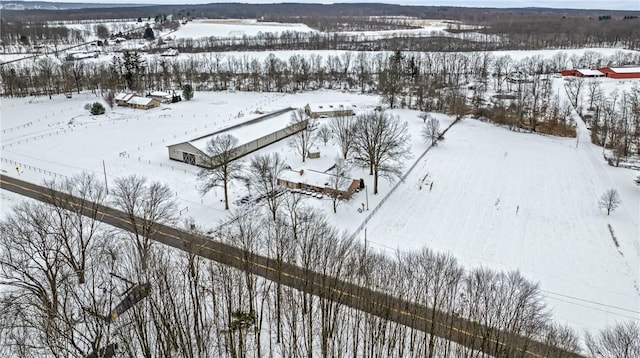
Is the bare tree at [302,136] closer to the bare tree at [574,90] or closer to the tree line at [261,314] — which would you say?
the tree line at [261,314]

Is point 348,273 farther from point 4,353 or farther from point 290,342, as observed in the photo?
point 4,353

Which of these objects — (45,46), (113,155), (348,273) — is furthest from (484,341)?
(45,46)

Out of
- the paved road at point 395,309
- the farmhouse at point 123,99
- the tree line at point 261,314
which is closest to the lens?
the paved road at point 395,309

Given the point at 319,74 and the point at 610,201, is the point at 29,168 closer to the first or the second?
the point at 610,201

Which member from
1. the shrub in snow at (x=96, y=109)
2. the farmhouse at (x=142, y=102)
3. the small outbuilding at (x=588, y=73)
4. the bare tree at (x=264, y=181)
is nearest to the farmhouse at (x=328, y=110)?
the farmhouse at (x=142, y=102)

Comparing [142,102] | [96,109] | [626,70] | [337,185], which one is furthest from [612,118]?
[96,109]

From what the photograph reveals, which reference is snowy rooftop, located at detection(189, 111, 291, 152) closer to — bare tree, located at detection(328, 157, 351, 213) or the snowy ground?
the snowy ground
